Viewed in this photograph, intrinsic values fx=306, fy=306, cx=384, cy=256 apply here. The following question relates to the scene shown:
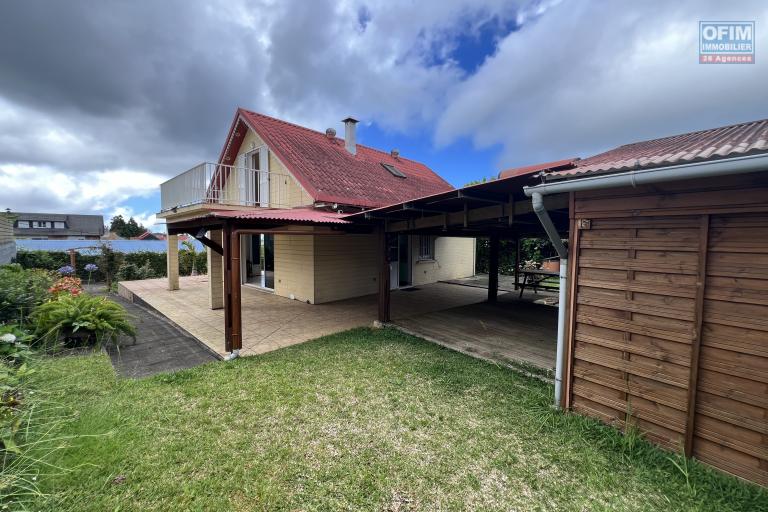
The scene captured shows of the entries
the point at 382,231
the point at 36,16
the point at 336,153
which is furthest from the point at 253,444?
the point at 336,153

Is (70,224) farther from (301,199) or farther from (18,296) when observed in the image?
(301,199)

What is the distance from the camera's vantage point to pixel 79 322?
5.32 meters

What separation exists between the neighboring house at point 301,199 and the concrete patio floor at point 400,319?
Result: 2.77 ft

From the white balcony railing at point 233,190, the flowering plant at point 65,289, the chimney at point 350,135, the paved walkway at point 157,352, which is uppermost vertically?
the chimney at point 350,135

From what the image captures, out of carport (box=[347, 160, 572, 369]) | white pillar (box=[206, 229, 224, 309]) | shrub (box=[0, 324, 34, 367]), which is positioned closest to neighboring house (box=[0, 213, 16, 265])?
white pillar (box=[206, 229, 224, 309])

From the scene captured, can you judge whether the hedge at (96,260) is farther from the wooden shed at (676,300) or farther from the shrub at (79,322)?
the wooden shed at (676,300)

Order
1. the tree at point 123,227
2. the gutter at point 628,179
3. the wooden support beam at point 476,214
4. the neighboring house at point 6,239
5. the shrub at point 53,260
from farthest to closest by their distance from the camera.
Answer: the tree at point 123,227
the shrub at point 53,260
the neighboring house at point 6,239
the wooden support beam at point 476,214
the gutter at point 628,179

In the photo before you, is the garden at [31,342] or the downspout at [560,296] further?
the downspout at [560,296]

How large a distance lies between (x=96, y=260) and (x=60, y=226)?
51430 millimetres

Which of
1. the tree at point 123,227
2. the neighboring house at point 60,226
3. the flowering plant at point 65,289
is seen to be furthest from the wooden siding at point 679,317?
Result: the tree at point 123,227

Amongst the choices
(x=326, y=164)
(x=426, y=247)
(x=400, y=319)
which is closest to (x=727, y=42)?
(x=400, y=319)

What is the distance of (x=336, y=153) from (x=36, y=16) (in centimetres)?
746

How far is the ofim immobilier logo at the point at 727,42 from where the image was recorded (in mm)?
5047

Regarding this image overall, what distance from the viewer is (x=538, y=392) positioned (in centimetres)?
388
